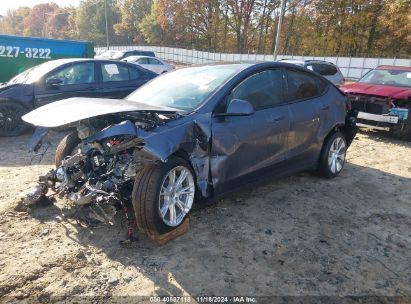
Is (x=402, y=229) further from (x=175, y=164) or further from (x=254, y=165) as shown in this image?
(x=175, y=164)

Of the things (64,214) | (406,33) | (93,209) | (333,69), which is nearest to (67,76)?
(64,214)

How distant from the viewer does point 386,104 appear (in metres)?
8.02

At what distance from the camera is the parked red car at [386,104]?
25.9 feet

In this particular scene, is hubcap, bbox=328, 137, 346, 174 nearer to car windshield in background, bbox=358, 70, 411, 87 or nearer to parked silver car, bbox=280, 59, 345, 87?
car windshield in background, bbox=358, 70, 411, 87

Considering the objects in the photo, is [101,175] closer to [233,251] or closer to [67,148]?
[67,148]

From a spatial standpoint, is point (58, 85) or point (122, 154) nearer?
point (122, 154)

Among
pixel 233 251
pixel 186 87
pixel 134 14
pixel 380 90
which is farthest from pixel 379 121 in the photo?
pixel 134 14

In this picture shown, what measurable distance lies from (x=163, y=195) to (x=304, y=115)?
2.26 meters

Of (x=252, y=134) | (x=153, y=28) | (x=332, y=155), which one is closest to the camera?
(x=252, y=134)

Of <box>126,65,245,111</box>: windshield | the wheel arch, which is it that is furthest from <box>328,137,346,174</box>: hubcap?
the wheel arch

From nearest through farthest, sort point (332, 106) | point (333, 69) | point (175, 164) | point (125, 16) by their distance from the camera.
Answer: point (175, 164) → point (332, 106) → point (333, 69) → point (125, 16)

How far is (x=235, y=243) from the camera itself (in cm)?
353

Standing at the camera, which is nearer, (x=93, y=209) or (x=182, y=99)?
(x=93, y=209)

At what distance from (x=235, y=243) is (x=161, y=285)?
905 mm
